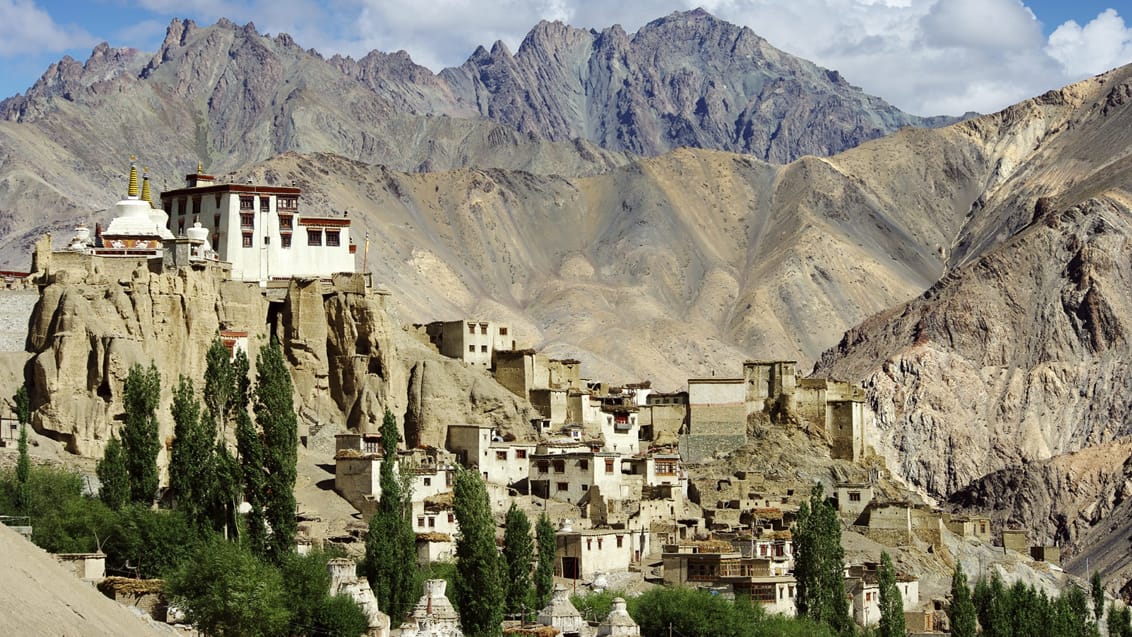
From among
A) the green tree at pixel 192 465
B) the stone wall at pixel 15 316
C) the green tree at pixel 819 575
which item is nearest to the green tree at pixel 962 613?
the green tree at pixel 819 575

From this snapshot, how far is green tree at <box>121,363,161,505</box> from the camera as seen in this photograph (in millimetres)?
64750

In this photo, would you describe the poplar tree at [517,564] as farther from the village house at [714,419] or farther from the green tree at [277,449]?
the village house at [714,419]

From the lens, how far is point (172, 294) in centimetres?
7875

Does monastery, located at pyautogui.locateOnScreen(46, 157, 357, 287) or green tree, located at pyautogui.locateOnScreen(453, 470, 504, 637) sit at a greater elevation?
monastery, located at pyautogui.locateOnScreen(46, 157, 357, 287)

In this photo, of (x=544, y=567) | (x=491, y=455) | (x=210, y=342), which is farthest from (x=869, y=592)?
(x=210, y=342)

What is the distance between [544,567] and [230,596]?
60.5 feet

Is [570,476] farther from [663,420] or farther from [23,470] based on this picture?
[23,470]

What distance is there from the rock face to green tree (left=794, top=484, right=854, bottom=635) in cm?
2018

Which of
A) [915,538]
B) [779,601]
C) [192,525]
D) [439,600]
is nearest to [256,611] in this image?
[439,600]

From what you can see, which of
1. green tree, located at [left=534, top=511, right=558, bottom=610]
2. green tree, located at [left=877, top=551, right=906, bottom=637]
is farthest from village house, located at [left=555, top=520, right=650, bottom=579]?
green tree, located at [left=877, top=551, right=906, bottom=637]

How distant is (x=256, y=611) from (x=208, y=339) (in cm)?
3110

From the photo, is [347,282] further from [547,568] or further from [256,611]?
[256,611]

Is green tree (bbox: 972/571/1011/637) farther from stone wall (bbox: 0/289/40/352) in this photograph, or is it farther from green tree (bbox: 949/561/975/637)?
stone wall (bbox: 0/289/40/352)

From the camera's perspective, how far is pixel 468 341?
316 feet
